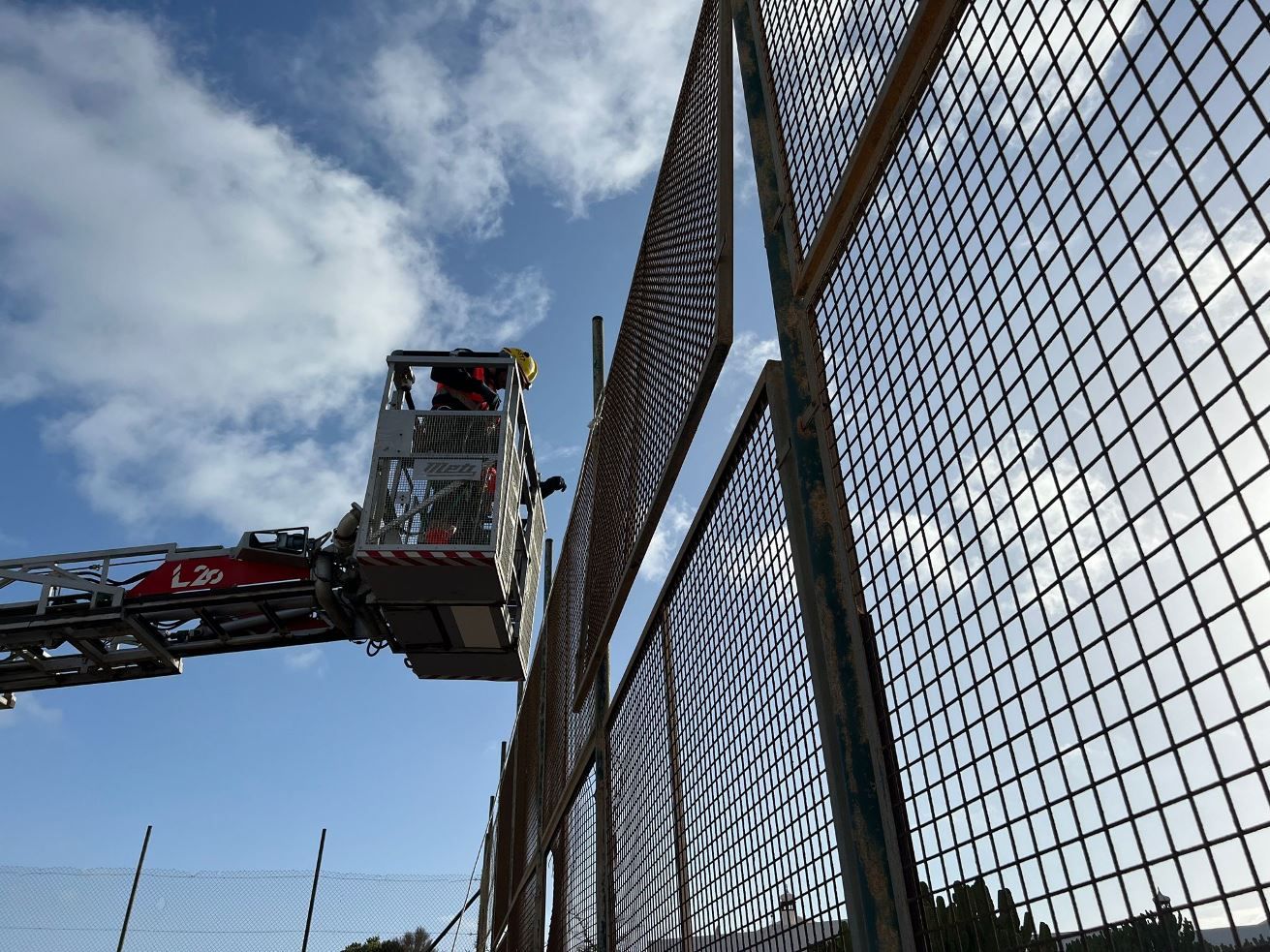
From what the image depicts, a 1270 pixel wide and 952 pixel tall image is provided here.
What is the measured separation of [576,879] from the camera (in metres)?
5.28

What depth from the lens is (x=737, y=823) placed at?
2.55m

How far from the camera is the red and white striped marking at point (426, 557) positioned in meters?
7.88

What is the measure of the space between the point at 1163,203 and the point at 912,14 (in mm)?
879

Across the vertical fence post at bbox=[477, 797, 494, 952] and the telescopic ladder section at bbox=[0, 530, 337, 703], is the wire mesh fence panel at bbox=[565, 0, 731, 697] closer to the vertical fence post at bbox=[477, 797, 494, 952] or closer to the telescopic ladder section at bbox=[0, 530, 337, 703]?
the telescopic ladder section at bbox=[0, 530, 337, 703]

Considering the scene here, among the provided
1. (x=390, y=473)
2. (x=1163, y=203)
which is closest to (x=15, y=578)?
(x=390, y=473)

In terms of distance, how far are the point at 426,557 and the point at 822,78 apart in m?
6.31

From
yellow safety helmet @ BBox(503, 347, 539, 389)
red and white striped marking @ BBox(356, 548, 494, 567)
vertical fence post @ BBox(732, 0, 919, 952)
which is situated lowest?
vertical fence post @ BBox(732, 0, 919, 952)

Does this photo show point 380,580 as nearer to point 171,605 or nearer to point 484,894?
point 171,605

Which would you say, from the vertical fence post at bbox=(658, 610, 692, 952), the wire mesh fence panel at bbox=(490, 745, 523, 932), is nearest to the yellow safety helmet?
the wire mesh fence panel at bbox=(490, 745, 523, 932)

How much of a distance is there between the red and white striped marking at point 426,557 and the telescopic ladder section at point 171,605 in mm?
2575

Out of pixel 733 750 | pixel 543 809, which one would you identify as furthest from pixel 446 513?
pixel 733 750

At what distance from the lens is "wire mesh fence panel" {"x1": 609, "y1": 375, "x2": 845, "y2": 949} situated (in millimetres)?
2170

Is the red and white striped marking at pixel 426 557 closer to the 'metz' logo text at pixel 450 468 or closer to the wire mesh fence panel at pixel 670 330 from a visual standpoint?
the 'metz' logo text at pixel 450 468

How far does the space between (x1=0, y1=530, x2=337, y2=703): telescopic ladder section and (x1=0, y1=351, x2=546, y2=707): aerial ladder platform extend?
0.02 m
